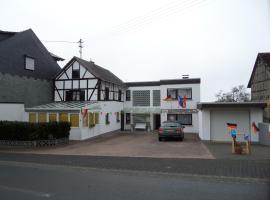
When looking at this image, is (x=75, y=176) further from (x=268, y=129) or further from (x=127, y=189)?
(x=268, y=129)

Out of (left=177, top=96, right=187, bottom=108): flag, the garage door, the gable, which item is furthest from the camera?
(left=177, top=96, right=187, bottom=108): flag

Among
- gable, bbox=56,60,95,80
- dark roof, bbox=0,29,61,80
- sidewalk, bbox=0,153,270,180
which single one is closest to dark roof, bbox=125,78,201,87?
gable, bbox=56,60,95,80

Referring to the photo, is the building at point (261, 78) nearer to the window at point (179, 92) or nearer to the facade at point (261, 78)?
the facade at point (261, 78)

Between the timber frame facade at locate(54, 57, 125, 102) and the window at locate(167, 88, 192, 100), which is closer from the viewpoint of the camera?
the timber frame facade at locate(54, 57, 125, 102)

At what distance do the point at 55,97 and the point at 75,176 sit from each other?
20480mm

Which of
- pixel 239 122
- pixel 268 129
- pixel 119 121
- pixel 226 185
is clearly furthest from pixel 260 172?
pixel 119 121

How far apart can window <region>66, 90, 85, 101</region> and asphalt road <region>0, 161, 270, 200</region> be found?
57.0ft

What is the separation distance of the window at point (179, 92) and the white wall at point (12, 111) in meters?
15.6

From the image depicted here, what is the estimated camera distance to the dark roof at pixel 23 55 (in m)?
22.6

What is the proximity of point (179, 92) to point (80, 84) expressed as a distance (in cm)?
1101

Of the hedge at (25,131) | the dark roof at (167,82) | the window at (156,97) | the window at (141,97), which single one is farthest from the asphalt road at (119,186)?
the window at (141,97)

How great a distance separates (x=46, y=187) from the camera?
23.5ft

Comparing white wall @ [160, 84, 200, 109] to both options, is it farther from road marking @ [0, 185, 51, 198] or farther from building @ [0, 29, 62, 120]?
road marking @ [0, 185, 51, 198]

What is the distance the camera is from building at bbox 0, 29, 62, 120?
22.3 m
